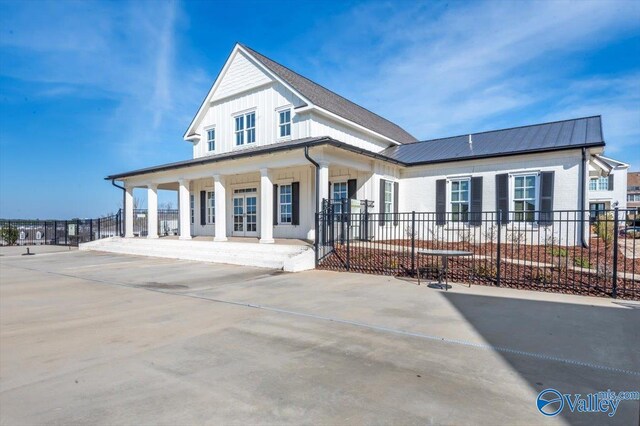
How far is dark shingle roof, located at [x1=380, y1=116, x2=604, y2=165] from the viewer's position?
12.8 meters

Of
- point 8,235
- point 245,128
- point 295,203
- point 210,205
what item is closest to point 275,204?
point 295,203

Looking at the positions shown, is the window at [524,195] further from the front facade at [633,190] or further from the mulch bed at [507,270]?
the front facade at [633,190]

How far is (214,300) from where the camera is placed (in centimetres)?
645

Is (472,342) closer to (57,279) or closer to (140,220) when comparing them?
(57,279)

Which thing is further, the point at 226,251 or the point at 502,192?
the point at 502,192

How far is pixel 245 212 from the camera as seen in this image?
17.1 m

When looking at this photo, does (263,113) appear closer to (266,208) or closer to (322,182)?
(266,208)

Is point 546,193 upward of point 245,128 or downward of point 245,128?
downward

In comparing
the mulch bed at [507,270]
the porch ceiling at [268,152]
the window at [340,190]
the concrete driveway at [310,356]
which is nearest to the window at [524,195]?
the mulch bed at [507,270]

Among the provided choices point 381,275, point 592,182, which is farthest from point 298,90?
point 592,182

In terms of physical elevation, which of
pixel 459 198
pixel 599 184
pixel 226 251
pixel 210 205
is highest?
pixel 599 184

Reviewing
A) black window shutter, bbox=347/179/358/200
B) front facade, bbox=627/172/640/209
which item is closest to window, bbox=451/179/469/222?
black window shutter, bbox=347/179/358/200

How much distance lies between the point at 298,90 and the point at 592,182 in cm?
3904

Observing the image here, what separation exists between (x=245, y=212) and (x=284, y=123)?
493cm
